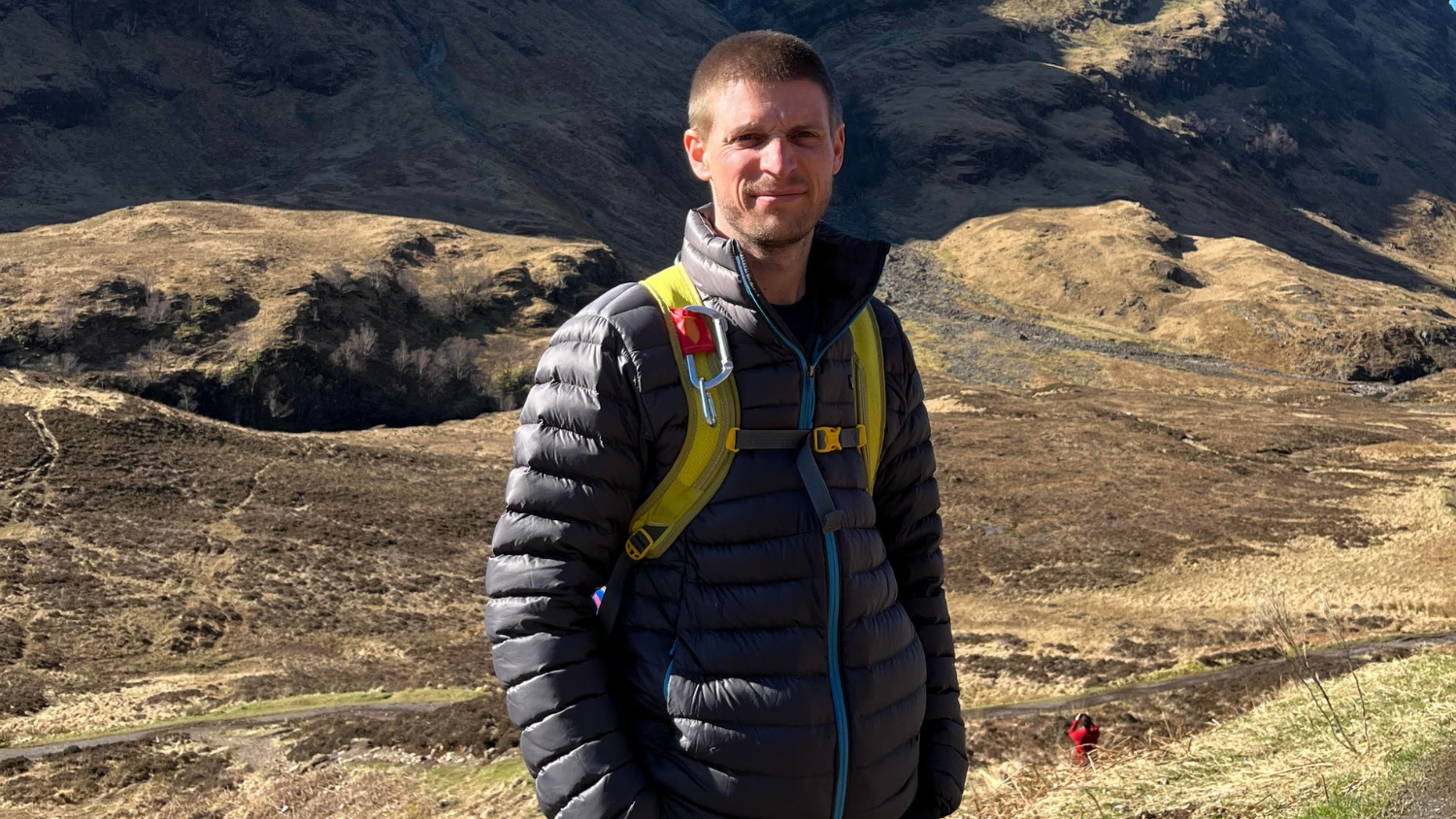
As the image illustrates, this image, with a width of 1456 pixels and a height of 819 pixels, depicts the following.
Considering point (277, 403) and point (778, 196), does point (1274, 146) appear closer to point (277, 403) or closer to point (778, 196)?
point (277, 403)

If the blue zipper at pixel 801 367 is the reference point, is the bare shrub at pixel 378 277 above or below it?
below

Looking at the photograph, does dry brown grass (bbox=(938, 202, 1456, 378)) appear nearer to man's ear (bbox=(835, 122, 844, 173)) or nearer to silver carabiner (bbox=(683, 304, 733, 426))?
man's ear (bbox=(835, 122, 844, 173))

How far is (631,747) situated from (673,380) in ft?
3.88

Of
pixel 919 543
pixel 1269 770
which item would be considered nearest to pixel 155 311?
pixel 1269 770

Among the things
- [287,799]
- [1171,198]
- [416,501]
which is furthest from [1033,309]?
[287,799]

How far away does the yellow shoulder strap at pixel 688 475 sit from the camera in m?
3.42

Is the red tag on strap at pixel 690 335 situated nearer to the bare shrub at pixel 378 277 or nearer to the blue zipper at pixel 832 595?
the blue zipper at pixel 832 595

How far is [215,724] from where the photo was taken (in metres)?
22.3

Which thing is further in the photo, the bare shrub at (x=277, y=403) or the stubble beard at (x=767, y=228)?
the bare shrub at (x=277, y=403)

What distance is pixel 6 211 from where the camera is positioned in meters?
95.1

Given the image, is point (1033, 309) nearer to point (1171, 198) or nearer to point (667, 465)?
point (1171, 198)

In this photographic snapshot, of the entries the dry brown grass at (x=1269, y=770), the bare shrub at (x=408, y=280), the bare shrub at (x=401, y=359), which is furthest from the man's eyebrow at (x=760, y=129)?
the bare shrub at (x=408, y=280)

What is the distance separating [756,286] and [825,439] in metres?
0.58

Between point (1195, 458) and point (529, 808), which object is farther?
point (1195, 458)
